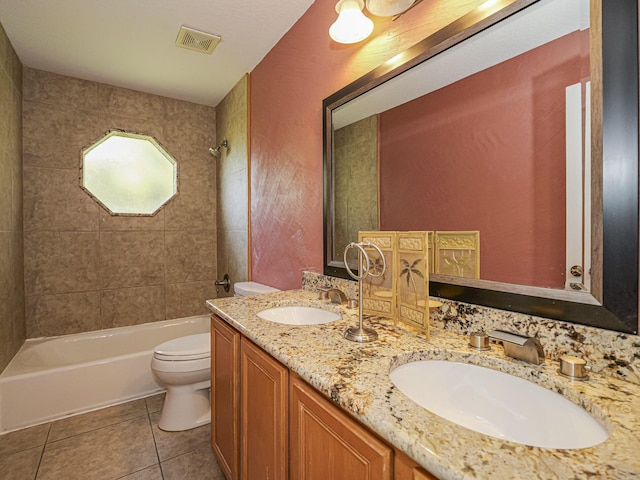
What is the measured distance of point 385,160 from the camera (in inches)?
53.9

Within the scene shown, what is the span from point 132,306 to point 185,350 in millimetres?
1391

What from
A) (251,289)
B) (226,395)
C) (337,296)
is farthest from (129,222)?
(337,296)

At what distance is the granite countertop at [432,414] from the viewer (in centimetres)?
44

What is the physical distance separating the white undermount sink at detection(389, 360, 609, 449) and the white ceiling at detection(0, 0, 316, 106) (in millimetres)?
2092

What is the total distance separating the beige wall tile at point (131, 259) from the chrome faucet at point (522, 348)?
3185 mm

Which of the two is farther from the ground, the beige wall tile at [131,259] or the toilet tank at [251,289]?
the beige wall tile at [131,259]

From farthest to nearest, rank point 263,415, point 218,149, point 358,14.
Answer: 1. point 218,149
2. point 358,14
3. point 263,415

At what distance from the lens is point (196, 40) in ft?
7.41

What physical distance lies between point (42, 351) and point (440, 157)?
3219mm

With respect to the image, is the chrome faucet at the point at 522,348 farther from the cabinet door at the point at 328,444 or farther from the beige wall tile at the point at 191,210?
the beige wall tile at the point at 191,210

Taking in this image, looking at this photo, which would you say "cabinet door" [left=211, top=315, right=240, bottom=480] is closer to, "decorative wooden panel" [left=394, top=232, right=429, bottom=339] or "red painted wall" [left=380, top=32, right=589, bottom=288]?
"decorative wooden panel" [left=394, top=232, right=429, bottom=339]

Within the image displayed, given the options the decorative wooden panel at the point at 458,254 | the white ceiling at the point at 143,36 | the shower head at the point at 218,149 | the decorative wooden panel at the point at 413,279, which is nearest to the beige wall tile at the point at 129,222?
the shower head at the point at 218,149

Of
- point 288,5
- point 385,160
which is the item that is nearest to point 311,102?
point 288,5

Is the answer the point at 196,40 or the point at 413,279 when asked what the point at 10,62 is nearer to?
the point at 196,40
